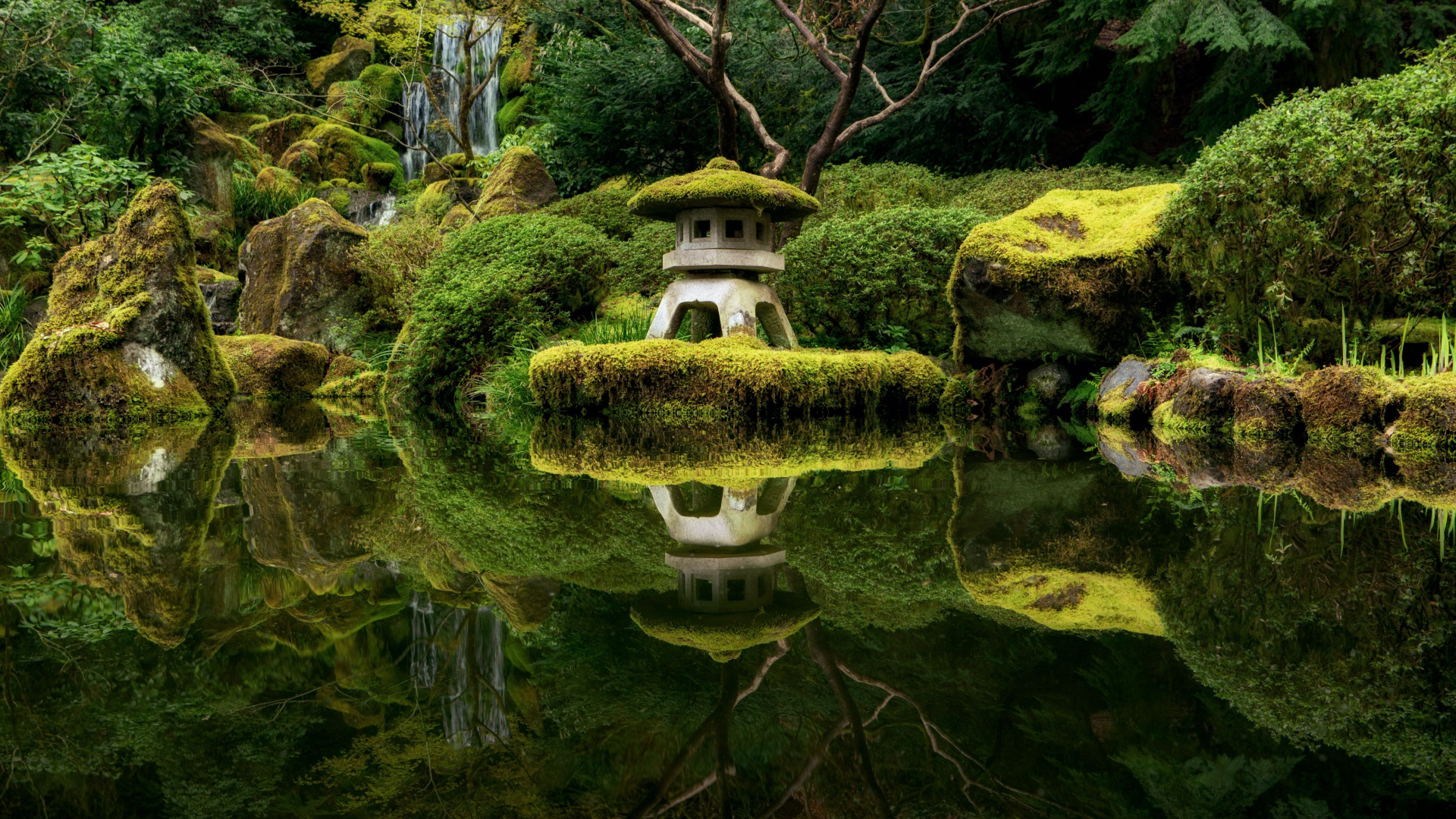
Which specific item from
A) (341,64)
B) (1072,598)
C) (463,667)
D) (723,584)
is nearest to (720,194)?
(723,584)

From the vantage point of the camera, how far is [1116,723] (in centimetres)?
142

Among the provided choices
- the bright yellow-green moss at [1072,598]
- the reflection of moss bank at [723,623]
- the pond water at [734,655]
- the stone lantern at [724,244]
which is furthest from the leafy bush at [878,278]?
the reflection of moss bank at [723,623]

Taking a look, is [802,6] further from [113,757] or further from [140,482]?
[113,757]

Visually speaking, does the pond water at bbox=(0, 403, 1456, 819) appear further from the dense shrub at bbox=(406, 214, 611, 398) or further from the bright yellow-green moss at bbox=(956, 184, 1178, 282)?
the dense shrub at bbox=(406, 214, 611, 398)

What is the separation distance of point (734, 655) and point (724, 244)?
26.4 feet

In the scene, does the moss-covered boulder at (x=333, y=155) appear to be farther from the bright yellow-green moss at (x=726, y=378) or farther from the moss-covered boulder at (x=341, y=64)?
the bright yellow-green moss at (x=726, y=378)

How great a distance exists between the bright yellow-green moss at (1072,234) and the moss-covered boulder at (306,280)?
9651 mm

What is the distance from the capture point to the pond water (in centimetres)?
124

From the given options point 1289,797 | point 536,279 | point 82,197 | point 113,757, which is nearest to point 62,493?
point 113,757

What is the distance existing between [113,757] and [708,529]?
188cm

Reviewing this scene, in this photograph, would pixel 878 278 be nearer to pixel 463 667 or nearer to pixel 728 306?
pixel 728 306

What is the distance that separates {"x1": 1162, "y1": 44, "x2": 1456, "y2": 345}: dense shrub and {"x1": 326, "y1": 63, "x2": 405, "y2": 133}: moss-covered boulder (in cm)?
1906

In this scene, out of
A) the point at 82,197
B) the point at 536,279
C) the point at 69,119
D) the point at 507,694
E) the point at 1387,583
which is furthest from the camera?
the point at 69,119

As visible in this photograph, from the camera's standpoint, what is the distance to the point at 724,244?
948cm
